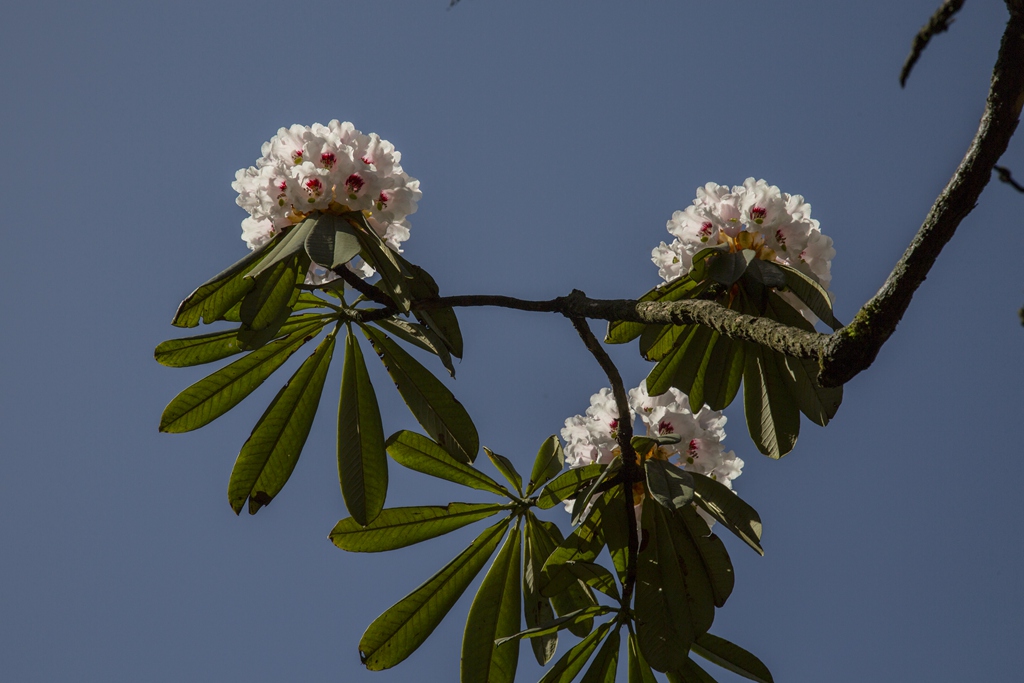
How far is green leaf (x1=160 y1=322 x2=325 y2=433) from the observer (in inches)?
91.3

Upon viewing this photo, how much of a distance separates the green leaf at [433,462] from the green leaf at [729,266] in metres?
0.90

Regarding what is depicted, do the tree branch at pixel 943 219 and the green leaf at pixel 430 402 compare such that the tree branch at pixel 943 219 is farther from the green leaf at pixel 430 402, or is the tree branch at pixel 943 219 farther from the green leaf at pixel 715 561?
the green leaf at pixel 430 402

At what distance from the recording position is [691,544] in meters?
2.13

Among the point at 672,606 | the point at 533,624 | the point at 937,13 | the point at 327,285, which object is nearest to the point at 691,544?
the point at 672,606

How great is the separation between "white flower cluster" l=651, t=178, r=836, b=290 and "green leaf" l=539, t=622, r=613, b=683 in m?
1.02

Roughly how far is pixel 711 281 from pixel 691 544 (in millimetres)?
687

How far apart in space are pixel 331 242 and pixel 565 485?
91cm

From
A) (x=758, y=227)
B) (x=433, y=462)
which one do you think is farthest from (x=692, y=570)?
(x=758, y=227)

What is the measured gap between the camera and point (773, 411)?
2254 mm

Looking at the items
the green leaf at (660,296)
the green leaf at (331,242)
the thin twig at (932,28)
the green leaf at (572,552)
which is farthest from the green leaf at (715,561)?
the thin twig at (932,28)

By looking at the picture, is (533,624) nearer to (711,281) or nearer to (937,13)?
(711,281)

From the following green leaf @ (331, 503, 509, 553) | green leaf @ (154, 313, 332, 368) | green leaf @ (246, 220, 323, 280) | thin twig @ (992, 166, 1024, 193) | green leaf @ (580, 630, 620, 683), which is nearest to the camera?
thin twig @ (992, 166, 1024, 193)

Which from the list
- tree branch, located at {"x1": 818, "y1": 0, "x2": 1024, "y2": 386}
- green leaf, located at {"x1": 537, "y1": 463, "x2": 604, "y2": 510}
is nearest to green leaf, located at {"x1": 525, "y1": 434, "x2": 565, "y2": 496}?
green leaf, located at {"x1": 537, "y1": 463, "x2": 604, "y2": 510}

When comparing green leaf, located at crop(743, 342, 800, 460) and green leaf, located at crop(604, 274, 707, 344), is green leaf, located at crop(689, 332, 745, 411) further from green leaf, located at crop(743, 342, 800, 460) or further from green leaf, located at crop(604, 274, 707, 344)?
green leaf, located at crop(604, 274, 707, 344)
